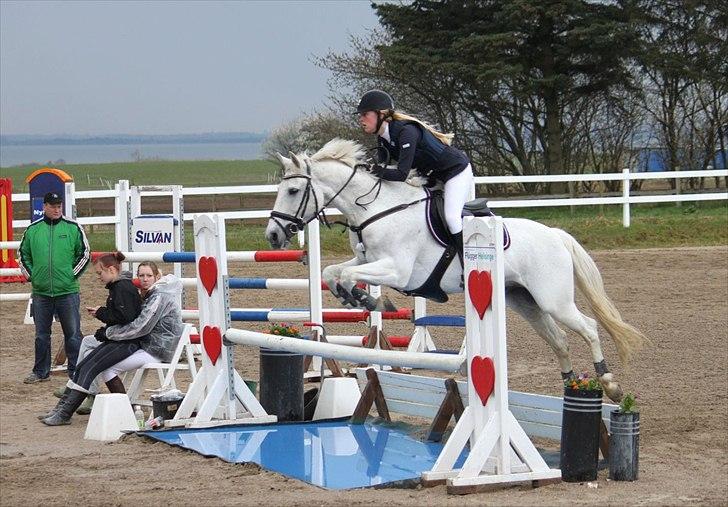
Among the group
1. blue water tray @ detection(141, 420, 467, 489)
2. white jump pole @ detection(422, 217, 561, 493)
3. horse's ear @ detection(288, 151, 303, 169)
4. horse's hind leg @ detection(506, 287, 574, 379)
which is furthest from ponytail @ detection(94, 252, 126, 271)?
white jump pole @ detection(422, 217, 561, 493)

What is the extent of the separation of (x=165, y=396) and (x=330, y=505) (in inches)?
104

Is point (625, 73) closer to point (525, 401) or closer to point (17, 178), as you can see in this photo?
point (525, 401)

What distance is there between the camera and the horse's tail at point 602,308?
800 centimetres

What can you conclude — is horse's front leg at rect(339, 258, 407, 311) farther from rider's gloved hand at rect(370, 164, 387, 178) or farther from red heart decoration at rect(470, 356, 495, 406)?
red heart decoration at rect(470, 356, 495, 406)

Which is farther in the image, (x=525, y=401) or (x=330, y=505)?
(x=525, y=401)

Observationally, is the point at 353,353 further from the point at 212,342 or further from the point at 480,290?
the point at 212,342

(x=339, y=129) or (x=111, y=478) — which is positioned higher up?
(x=339, y=129)

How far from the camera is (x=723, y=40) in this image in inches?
1040

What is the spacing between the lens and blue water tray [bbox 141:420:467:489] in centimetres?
613

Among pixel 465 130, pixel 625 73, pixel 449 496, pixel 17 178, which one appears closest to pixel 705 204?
pixel 625 73

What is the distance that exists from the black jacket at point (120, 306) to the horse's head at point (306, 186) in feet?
4.49

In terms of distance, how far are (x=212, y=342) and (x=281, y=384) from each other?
0.54 meters

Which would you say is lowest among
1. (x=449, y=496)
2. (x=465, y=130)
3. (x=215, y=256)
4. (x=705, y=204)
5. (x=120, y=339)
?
(x=449, y=496)

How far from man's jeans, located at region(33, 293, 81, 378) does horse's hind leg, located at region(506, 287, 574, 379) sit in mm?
3687
